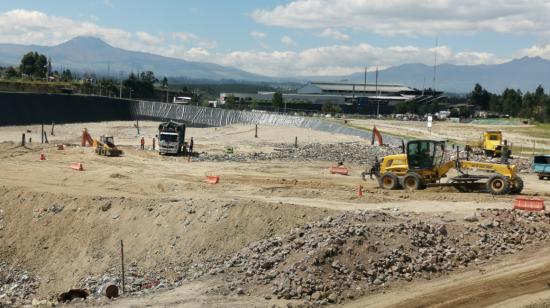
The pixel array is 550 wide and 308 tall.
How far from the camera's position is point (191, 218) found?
21.9 meters

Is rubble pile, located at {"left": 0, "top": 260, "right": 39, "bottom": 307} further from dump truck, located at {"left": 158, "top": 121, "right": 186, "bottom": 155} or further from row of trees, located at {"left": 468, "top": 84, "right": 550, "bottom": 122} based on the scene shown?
row of trees, located at {"left": 468, "top": 84, "right": 550, "bottom": 122}

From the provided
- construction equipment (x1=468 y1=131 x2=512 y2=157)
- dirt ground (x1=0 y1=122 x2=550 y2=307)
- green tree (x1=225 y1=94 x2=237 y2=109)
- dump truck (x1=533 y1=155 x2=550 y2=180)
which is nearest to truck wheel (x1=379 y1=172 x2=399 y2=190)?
dirt ground (x1=0 y1=122 x2=550 y2=307)

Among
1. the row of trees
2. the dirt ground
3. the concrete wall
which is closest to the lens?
the dirt ground

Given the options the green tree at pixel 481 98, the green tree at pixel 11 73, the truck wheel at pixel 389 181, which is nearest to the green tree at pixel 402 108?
the green tree at pixel 481 98

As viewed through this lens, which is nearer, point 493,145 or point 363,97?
point 493,145

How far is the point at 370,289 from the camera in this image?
1537 cm

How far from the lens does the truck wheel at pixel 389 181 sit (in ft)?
92.1

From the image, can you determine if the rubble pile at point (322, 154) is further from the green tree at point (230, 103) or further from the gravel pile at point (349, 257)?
the green tree at point (230, 103)

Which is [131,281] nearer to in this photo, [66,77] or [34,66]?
[34,66]

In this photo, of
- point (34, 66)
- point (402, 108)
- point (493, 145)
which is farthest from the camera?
point (402, 108)

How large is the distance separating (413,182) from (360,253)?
1165 cm

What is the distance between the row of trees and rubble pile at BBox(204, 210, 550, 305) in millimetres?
89271

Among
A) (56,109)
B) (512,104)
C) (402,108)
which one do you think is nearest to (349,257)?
(56,109)

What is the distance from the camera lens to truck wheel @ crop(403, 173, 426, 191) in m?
27.4
